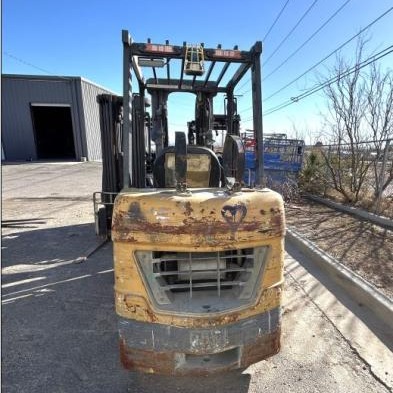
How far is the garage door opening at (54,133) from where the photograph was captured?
28.2 metres

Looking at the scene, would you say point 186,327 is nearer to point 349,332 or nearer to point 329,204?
point 349,332

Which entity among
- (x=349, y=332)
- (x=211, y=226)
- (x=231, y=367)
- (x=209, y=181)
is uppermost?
(x=209, y=181)

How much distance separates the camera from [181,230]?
247 centimetres

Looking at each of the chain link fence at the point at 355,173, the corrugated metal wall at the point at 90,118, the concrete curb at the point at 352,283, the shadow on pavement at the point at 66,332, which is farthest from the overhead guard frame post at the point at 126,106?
the corrugated metal wall at the point at 90,118

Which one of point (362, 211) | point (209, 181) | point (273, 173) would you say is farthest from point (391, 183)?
point (209, 181)

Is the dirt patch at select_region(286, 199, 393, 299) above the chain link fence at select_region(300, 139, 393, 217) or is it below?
below

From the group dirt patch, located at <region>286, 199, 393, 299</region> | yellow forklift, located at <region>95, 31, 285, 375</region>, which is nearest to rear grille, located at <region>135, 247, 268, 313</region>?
yellow forklift, located at <region>95, 31, 285, 375</region>

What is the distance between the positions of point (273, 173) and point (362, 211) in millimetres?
4396

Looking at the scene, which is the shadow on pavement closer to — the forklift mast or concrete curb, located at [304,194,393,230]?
the forklift mast

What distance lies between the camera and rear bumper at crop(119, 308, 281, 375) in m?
2.53

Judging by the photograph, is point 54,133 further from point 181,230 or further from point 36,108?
point 181,230

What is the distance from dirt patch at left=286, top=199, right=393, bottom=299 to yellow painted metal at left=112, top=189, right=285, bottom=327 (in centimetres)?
272

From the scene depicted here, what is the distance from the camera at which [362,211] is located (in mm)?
8414

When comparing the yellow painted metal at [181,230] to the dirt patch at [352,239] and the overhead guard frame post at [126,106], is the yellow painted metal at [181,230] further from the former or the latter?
the dirt patch at [352,239]
